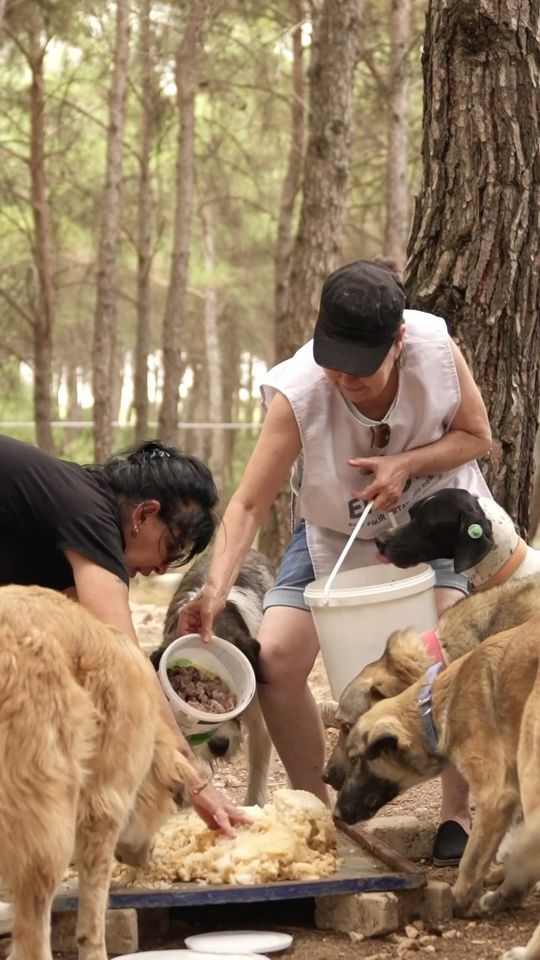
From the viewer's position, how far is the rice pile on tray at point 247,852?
4.68m

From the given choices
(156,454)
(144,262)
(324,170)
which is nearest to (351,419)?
(156,454)

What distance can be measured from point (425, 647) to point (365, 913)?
110 centimetres

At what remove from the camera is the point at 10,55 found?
56.8ft

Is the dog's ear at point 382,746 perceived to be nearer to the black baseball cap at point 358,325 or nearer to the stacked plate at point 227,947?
the stacked plate at point 227,947

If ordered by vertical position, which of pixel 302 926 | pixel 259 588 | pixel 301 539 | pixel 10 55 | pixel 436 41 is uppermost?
pixel 10 55

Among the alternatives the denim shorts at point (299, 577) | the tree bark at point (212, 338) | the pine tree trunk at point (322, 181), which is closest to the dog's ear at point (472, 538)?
the denim shorts at point (299, 577)

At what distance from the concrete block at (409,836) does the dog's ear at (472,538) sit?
1096mm

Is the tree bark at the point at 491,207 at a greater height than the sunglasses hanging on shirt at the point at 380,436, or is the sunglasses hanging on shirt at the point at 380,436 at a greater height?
the tree bark at the point at 491,207

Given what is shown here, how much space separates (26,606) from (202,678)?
188 centimetres

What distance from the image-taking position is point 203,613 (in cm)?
533

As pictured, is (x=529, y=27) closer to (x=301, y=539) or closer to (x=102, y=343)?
(x=301, y=539)

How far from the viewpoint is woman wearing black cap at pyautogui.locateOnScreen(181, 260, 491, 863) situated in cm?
528

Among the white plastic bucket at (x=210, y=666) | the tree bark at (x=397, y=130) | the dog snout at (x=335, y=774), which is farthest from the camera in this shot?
the tree bark at (x=397, y=130)

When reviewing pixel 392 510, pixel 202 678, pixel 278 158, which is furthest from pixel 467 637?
pixel 278 158
